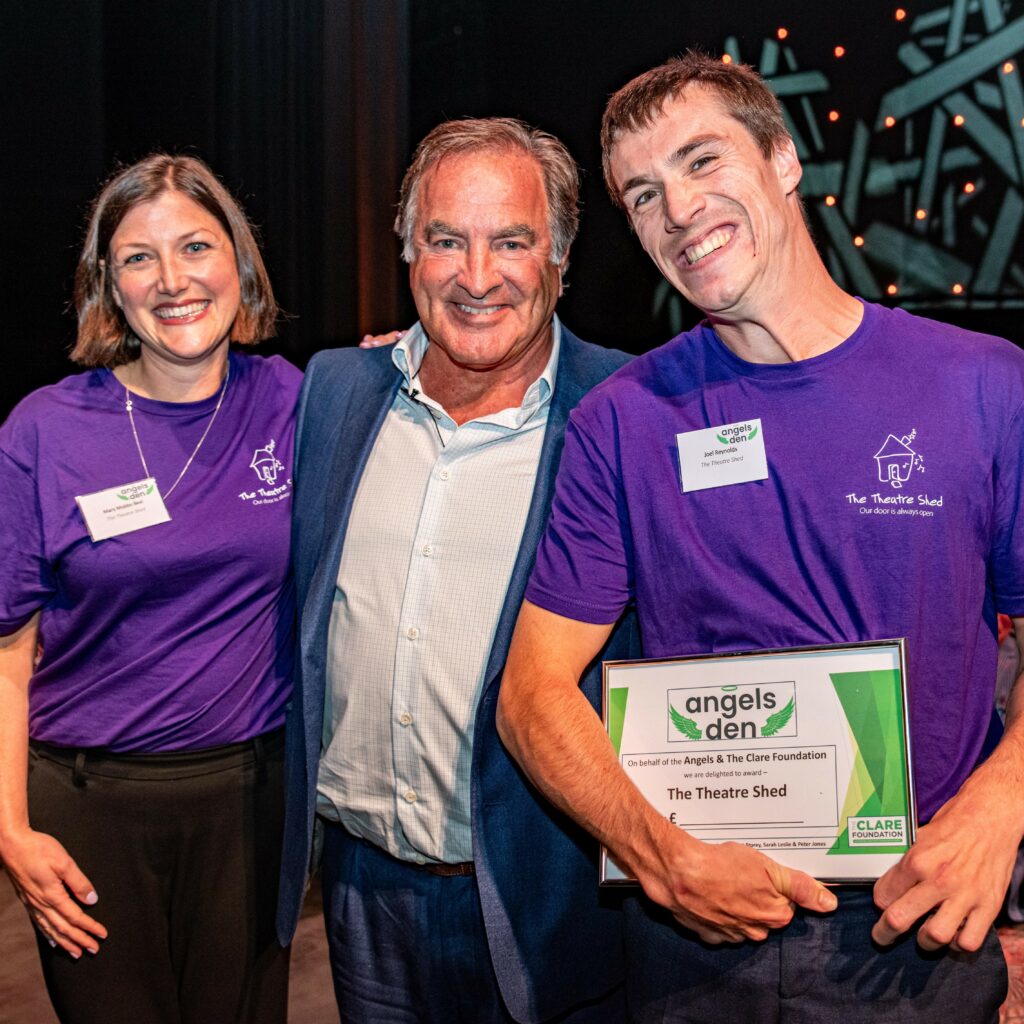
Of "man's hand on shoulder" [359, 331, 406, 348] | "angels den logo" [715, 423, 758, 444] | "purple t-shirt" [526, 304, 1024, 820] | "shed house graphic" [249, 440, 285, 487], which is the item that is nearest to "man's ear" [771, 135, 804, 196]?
"purple t-shirt" [526, 304, 1024, 820]

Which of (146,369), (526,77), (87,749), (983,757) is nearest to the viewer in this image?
(983,757)

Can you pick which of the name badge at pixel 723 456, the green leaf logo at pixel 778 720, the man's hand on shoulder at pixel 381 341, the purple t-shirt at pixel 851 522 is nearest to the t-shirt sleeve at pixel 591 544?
the purple t-shirt at pixel 851 522

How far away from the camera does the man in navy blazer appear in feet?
6.41

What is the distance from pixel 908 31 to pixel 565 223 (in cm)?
217

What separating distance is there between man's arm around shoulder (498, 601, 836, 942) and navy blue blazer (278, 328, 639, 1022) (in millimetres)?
219

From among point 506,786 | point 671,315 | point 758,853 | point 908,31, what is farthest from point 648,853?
point 908,31

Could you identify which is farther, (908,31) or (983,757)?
(908,31)

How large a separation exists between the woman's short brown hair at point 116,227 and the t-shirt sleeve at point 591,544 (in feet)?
3.41

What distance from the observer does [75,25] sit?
394 centimetres

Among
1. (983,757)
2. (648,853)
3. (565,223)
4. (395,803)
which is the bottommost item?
(395,803)

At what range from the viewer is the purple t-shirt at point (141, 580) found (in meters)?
2.08

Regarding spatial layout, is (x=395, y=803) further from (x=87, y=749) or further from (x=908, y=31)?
(x=908, y=31)

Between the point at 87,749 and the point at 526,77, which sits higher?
the point at 526,77

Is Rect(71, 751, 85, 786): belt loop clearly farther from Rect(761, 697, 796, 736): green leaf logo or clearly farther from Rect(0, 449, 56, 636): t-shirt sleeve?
Rect(761, 697, 796, 736): green leaf logo
